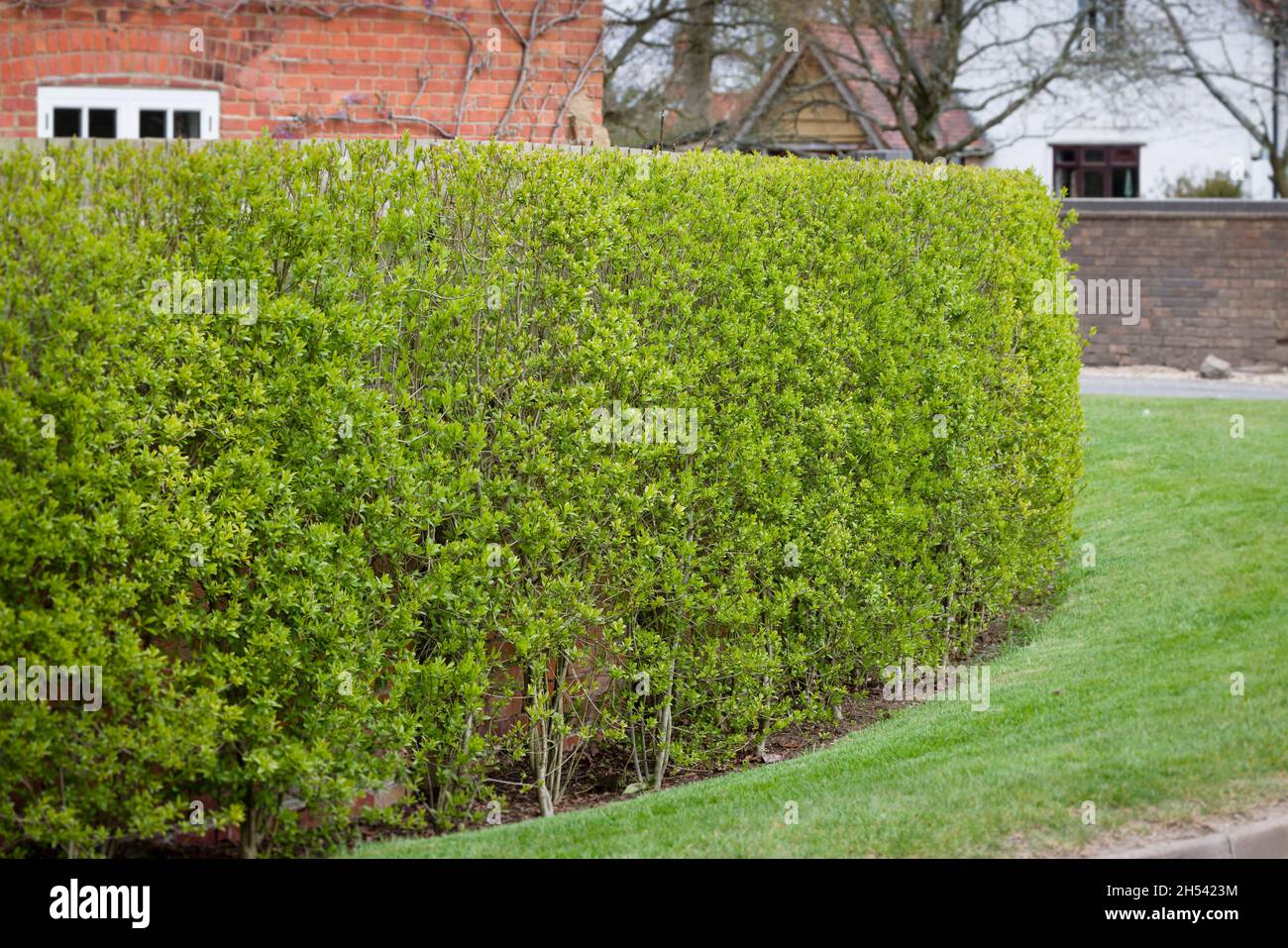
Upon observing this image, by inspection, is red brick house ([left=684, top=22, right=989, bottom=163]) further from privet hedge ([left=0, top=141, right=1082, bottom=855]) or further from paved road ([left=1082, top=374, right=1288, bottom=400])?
privet hedge ([left=0, top=141, right=1082, bottom=855])

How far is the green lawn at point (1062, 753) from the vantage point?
544 cm

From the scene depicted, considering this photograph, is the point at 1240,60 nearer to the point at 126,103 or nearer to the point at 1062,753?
the point at 126,103

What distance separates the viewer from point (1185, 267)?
2388cm

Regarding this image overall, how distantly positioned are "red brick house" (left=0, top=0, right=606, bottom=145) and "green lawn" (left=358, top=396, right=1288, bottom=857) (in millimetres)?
6124

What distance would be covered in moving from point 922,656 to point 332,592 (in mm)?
3958

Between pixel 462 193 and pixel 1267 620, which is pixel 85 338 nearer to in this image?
pixel 462 193

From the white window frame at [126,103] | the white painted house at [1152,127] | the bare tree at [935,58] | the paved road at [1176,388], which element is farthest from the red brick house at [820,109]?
the white window frame at [126,103]

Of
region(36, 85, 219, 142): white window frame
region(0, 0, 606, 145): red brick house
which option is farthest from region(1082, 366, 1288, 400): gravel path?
region(36, 85, 219, 142): white window frame

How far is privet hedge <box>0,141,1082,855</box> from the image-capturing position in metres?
4.97

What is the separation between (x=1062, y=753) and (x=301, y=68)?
8915 millimetres

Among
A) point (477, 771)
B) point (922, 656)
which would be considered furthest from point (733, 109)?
point (477, 771)

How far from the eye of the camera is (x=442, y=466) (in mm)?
5695

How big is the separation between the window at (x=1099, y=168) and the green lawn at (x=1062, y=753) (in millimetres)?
32056

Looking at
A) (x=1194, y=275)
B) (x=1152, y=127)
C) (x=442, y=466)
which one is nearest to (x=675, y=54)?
(x=1194, y=275)
